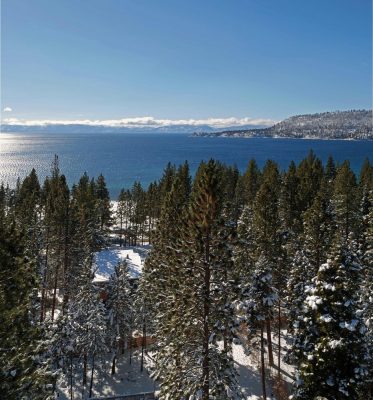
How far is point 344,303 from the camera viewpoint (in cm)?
1589

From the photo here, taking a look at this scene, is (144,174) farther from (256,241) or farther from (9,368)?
(9,368)

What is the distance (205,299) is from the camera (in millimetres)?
17281

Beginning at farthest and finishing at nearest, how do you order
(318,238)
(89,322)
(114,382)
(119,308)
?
(119,308) → (114,382) → (318,238) → (89,322)

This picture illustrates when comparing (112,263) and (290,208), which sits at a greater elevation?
(290,208)

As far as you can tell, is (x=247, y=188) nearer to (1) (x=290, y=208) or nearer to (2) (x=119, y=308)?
(1) (x=290, y=208)

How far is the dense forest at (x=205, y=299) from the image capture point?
15836 millimetres

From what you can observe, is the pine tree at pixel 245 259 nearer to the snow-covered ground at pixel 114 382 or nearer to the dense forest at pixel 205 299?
the dense forest at pixel 205 299

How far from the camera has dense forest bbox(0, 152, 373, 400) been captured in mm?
15836

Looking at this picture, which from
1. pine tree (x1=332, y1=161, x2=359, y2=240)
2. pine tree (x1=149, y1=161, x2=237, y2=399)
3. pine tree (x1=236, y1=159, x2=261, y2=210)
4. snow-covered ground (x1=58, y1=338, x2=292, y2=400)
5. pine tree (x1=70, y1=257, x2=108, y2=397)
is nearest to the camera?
pine tree (x1=149, y1=161, x2=237, y2=399)

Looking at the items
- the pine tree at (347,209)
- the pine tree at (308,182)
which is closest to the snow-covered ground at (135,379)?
the pine tree at (347,209)

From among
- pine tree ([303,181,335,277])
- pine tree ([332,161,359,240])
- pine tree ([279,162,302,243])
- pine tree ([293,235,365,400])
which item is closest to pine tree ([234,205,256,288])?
pine tree ([303,181,335,277])

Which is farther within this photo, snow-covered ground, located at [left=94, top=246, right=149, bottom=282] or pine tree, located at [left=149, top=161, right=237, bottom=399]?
snow-covered ground, located at [left=94, top=246, right=149, bottom=282]

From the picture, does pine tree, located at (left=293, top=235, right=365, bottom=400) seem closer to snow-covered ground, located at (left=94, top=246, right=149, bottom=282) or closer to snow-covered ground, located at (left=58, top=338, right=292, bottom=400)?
snow-covered ground, located at (left=58, top=338, right=292, bottom=400)

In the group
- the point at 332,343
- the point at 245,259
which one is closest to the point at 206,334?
the point at 332,343
